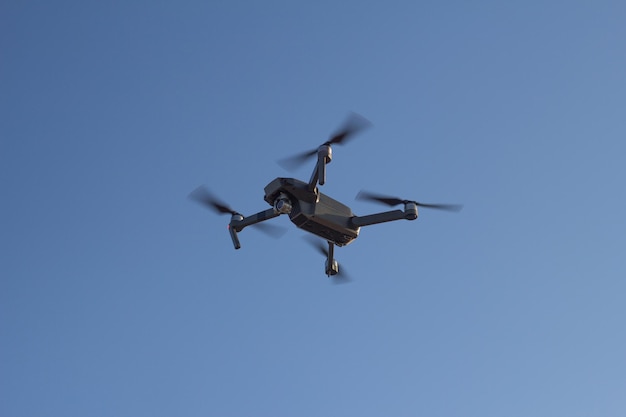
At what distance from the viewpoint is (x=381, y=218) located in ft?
98.0

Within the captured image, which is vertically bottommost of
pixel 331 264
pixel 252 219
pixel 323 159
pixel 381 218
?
pixel 331 264

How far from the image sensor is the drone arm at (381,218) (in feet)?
97.7

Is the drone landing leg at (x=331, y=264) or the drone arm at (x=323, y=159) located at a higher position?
the drone arm at (x=323, y=159)

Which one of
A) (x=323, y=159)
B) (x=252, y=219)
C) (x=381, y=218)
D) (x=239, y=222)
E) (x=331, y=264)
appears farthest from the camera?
(x=331, y=264)

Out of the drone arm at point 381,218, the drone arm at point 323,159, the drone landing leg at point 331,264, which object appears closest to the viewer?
the drone arm at point 323,159

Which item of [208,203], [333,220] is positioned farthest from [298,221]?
[208,203]

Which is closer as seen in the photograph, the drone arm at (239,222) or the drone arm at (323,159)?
the drone arm at (323,159)

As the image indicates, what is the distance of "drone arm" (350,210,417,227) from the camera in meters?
29.8

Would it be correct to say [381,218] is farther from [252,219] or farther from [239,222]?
[239,222]

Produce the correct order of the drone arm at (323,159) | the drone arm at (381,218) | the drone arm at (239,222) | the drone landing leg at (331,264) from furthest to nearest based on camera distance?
the drone landing leg at (331,264), the drone arm at (239,222), the drone arm at (381,218), the drone arm at (323,159)

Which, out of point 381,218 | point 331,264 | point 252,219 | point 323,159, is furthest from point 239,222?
point 381,218

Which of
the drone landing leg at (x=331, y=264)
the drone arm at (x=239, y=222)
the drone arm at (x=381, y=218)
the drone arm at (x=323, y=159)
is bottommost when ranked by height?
the drone landing leg at (x=331, y=264)

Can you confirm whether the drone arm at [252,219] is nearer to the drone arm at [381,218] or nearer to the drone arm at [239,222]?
the drone arm at [239,222]

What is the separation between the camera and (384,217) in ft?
98.1
